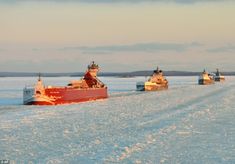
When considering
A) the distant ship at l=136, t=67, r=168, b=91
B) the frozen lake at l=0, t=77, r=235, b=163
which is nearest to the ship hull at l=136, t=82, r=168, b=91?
the distant ship at l=136, t=67, r=168, b=91

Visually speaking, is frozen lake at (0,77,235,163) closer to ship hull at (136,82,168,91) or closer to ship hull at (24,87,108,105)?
ship hull at (24,87,108,105)

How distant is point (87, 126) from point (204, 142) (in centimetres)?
761

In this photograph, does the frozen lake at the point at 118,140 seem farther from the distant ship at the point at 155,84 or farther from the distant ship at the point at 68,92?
the distant ship at the point at 155,84

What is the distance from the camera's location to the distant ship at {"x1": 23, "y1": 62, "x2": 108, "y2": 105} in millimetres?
44375

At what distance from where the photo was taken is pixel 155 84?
282ft

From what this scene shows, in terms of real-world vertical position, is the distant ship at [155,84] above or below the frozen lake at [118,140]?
above

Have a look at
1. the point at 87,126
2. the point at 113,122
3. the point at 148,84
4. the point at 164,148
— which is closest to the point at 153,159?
the point at 164,148

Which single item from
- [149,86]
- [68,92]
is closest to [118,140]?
[68,92]

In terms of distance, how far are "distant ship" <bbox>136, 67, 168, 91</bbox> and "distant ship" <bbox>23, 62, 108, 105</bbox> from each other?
18.6 m

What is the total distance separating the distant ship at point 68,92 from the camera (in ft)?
146

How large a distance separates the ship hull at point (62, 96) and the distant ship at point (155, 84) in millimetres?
25028

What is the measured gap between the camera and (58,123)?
26609 mm

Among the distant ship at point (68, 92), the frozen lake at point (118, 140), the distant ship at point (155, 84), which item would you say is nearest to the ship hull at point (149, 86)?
the distant ship at point (155, 84)

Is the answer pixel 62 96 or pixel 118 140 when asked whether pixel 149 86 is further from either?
pixel 118 140
